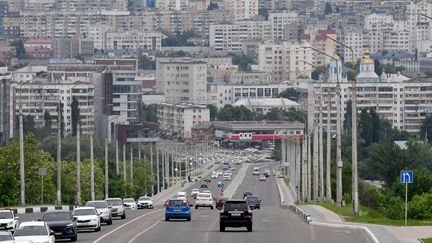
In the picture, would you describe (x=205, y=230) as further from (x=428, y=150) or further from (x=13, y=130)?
(x=13, y=130)

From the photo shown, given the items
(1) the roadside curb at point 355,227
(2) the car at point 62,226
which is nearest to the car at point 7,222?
(2) the car at point 62,226

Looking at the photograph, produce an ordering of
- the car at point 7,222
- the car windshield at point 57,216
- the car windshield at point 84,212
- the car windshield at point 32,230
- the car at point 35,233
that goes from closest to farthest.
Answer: the car at point 35,233 → the car windshield at point 32,230 → the car windshield at point 57,216 → the car at point 7,222 → the car windshield at point 84,212

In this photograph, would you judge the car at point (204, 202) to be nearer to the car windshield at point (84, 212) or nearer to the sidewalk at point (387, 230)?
the sidewalk at point (387, 230)

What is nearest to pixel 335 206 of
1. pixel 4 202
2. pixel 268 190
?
pixel 4 202

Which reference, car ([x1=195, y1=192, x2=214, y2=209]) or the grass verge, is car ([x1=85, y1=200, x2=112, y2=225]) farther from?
car ([x1=195, y1=192, x2=214, y2=209])

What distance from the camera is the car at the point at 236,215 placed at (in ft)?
207

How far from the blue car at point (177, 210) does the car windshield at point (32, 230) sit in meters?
19.4

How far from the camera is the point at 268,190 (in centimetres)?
14838

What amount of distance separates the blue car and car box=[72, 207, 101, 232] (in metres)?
8.24

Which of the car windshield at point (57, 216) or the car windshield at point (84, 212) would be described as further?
the car windshield at point (84, 212)

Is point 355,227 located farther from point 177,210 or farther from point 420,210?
point 177,210

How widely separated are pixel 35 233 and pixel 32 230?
0.63ft

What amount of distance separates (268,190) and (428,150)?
32377mm

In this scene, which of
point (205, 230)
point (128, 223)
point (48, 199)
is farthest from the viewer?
point (48, 199)
